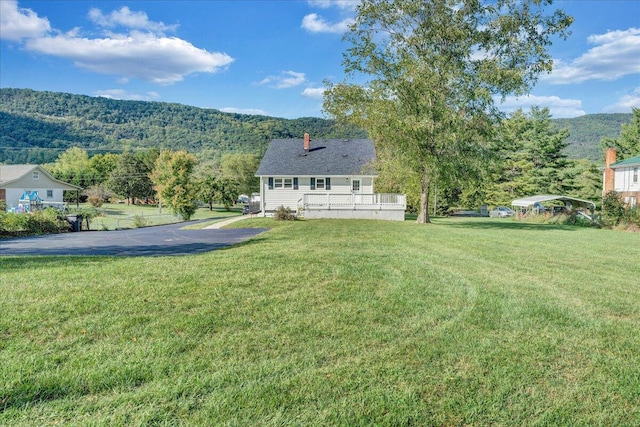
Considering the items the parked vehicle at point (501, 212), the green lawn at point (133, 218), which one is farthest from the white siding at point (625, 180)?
the green lawn at point (133, 218)

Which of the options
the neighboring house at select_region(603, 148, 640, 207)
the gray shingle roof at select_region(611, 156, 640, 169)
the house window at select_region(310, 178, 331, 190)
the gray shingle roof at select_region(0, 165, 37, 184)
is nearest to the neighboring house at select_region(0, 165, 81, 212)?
the gray shingle roof at select_region(0, 165, 37, 184)

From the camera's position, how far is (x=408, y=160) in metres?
19.8

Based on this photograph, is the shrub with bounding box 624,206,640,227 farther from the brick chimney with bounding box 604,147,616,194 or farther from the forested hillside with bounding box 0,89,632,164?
the forested hillside with bounding box 0,89,632,164

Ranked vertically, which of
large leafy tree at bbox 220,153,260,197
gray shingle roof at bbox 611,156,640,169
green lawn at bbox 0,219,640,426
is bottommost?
green lawn at bbox 0,219,640,426

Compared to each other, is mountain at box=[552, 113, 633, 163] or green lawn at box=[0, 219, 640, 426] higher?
mountain at box=[552, 113, 633, 163]

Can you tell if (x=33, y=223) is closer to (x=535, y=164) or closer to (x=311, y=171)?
(x=311, y=171)

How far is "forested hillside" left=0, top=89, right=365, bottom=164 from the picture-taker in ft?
266

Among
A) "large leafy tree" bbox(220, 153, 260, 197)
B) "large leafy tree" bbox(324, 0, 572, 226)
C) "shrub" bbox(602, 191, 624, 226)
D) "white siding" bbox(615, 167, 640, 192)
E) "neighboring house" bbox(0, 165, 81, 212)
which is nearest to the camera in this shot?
"large leafy tree" bbox(324, 0, 572, 226)

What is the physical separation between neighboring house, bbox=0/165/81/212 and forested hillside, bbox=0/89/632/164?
1385 inches

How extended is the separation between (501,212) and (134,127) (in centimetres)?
8746

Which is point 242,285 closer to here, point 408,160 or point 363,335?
point 363,335

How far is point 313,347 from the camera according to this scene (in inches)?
140

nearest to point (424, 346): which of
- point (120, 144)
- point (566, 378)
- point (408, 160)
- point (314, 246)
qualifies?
point (566, 378)

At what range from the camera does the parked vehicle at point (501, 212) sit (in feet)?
139
